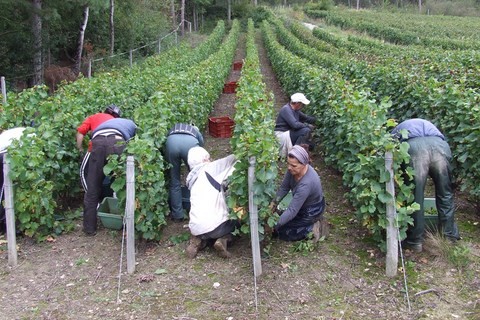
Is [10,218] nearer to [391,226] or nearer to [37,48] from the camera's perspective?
[391,226]

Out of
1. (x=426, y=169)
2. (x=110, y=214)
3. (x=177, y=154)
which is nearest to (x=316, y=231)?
(x=426, y=169)

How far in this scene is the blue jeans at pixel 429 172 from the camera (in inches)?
198

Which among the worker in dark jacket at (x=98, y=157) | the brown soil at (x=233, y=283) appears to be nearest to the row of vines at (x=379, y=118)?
the brown soil at (x=233, y=283)

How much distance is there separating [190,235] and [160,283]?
102 cm

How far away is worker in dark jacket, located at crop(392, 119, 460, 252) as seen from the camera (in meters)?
5.02

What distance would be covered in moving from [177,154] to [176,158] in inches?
2.7

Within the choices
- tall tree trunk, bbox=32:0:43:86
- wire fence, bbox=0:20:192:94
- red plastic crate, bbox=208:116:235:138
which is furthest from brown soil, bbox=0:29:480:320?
tall tree trunk, bbox=32:0:43:86

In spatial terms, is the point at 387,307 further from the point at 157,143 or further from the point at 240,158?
the point at 157,143

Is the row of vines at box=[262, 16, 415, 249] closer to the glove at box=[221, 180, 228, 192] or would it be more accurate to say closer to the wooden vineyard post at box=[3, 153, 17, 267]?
the glove at box=[221, 180, 228, 192]

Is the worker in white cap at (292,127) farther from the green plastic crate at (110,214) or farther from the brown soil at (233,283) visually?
the green plastic crate at (110,214)

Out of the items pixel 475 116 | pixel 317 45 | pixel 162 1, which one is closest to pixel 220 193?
pixel 475 116

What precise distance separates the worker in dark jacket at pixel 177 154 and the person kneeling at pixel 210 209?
0.54 meters

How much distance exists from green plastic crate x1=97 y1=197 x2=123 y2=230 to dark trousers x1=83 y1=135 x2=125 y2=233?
0.13 m

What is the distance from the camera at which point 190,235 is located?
586 cm
